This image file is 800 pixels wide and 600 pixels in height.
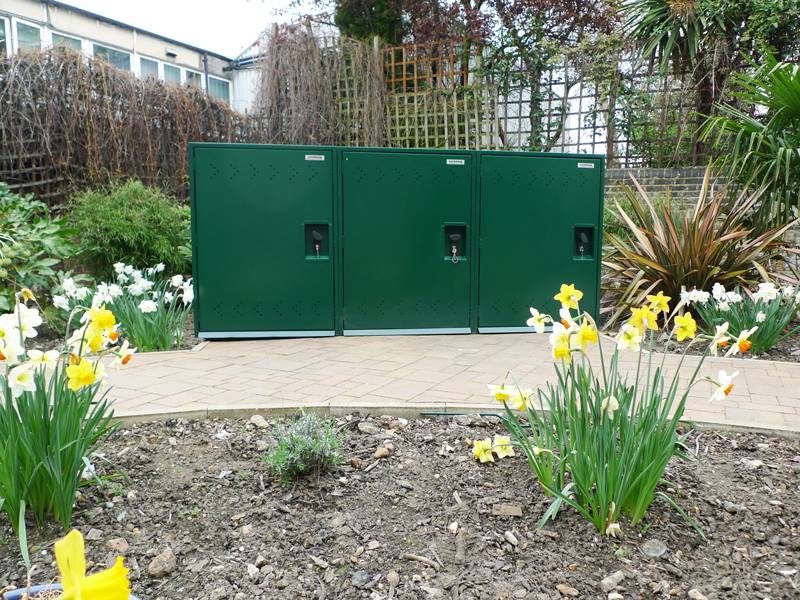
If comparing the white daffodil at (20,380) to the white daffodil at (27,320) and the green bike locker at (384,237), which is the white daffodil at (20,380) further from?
the green bike locker at (384,237)

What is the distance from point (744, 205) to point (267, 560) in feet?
20.0

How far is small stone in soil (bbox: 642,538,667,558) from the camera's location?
1942mm

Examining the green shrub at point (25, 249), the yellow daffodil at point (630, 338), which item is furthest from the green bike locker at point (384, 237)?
the yellow daffodil at point (630, 338)

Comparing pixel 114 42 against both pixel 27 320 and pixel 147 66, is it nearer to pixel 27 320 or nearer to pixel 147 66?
pixel 147 66

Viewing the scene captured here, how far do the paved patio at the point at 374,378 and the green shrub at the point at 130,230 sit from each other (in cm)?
208

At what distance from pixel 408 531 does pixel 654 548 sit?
75cm

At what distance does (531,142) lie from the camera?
1247 cm

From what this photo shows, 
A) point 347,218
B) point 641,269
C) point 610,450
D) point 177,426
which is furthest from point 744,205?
point 177,426

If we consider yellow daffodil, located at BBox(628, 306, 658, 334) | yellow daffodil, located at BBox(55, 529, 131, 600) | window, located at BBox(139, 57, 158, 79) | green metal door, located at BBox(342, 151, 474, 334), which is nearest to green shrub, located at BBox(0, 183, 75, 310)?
green metal door, located at BBox(342, 151, 474, 334)

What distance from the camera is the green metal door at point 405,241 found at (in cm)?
541

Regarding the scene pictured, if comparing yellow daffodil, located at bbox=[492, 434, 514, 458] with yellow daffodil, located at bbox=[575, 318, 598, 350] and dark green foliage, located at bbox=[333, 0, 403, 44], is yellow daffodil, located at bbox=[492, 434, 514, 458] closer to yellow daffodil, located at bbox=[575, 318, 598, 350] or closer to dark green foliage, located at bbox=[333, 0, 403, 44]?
yellow daffodil, located at bbox=[575, 318, 598, 350]

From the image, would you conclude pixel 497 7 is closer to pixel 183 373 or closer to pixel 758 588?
pixel 183 373

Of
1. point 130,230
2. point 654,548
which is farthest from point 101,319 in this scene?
point 130,230

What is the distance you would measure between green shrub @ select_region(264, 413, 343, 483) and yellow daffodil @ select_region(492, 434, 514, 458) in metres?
0.60
